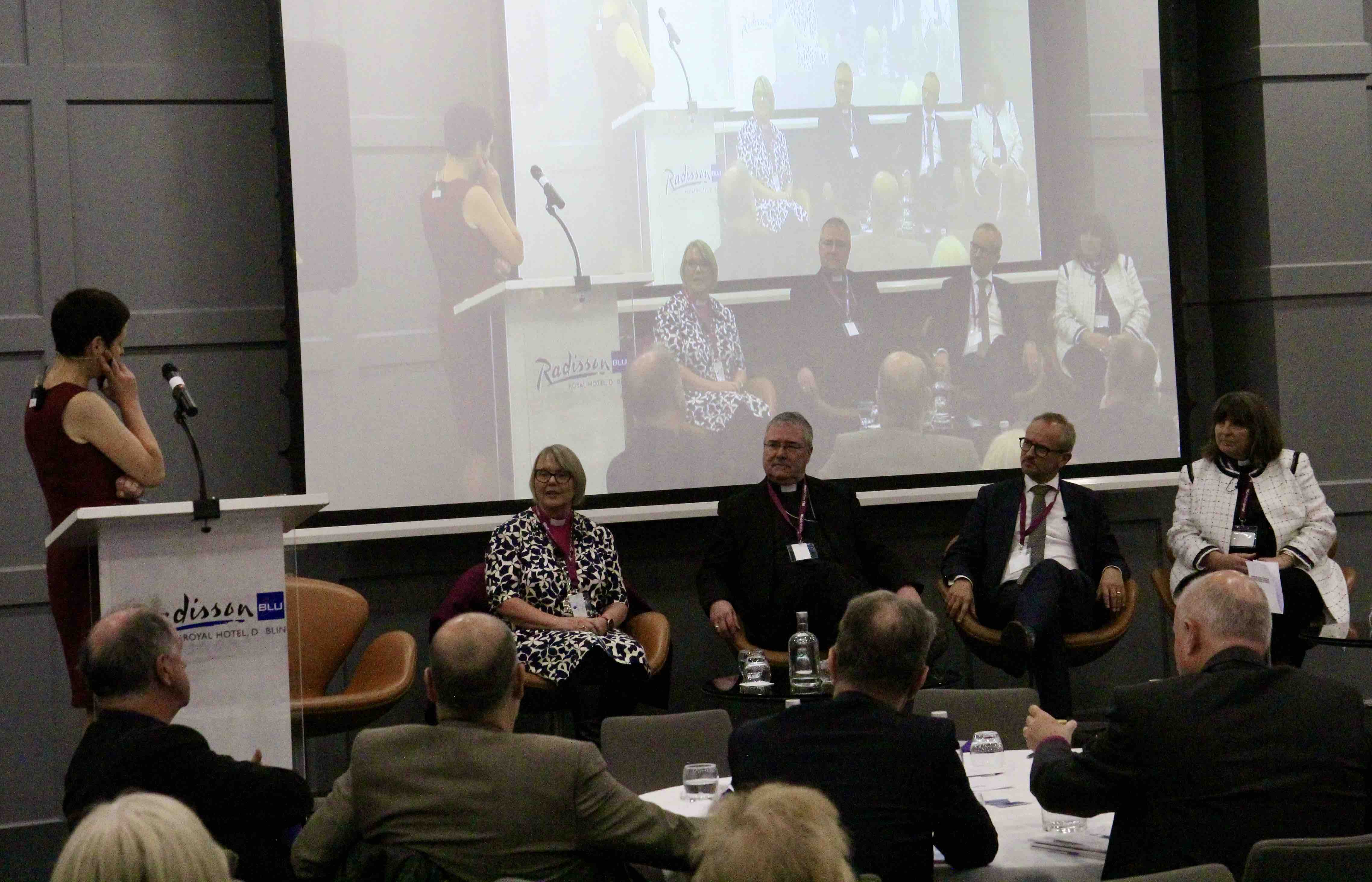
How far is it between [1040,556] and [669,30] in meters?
2.55

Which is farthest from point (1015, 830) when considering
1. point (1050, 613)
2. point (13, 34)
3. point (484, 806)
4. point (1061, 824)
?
point (13, 34)

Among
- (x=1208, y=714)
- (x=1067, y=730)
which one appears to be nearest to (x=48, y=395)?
(x=1067, y=730)

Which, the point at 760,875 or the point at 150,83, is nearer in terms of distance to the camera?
the point at 760,875

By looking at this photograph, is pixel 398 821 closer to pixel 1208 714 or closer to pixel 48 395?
pixel 1208 714

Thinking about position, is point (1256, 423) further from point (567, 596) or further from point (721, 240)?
point (567, 596)

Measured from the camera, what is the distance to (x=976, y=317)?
6.08 m

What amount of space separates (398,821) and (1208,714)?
1.37 meters

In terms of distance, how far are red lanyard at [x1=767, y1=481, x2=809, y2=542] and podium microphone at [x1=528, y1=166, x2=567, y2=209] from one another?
138 centimetres

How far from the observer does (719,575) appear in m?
5.54

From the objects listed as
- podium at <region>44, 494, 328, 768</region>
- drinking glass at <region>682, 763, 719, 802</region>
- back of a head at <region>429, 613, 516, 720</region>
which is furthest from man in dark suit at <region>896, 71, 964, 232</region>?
back of a head at <region>429, 613, 516, 720</region>

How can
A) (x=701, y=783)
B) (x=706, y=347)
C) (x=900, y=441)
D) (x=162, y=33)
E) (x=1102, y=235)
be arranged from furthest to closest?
1. (x=1102, y=235)
2. (x=900, y=441)
3. (x=706, y=347)
4. (x=162, y=33)
5. (x=701, y=783)

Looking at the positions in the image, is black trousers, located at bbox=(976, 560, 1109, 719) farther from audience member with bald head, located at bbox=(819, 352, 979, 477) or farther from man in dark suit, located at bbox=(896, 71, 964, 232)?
man in dark suit, located at bbox=(896, 71, 964, 232)

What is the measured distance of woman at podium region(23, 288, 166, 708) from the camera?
11.8 feet

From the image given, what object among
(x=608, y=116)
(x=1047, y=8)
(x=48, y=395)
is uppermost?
(x=1047, y=8)
